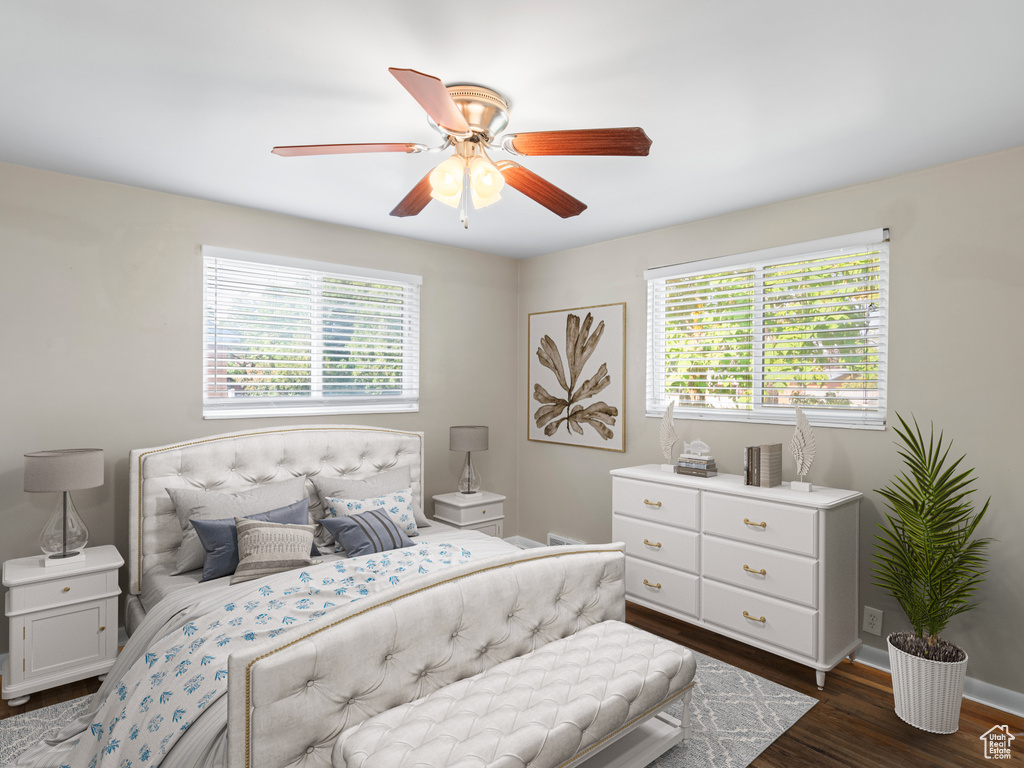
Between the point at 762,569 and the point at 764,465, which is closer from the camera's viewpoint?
the point at 762,569

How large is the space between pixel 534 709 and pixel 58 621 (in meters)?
2.31

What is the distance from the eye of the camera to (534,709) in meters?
1.72

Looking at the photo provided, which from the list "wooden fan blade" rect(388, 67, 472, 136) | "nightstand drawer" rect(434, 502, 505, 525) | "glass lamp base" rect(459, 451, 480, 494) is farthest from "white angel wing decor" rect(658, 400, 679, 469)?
"wooden fan blade" rect(388, 67, 472, 136)

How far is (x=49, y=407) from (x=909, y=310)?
4.33 m

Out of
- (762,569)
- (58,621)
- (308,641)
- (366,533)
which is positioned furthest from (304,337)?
(762,569)

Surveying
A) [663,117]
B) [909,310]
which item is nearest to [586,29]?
[663,117]

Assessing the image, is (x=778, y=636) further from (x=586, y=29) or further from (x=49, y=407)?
(x=49, y=407)

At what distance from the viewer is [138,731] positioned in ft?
5.72

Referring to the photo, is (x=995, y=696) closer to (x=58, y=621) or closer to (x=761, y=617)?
(x=761, y=617)

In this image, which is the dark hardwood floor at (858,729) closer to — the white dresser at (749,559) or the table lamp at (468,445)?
the white dresser at (749,559)

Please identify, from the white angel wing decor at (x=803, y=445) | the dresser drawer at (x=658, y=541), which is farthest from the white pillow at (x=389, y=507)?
the white angel wing decor at (x=803, y=445)

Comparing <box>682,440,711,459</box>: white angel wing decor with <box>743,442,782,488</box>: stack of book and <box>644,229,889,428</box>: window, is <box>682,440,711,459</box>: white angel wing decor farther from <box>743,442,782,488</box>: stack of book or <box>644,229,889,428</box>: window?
<box>743,442,782,488</box>: stack of book

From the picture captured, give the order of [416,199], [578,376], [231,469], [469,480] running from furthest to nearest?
[578,376]
[469,480]
[231,469]
[416,199]

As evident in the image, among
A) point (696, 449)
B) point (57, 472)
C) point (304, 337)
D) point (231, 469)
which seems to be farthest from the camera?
point (304, 337)
